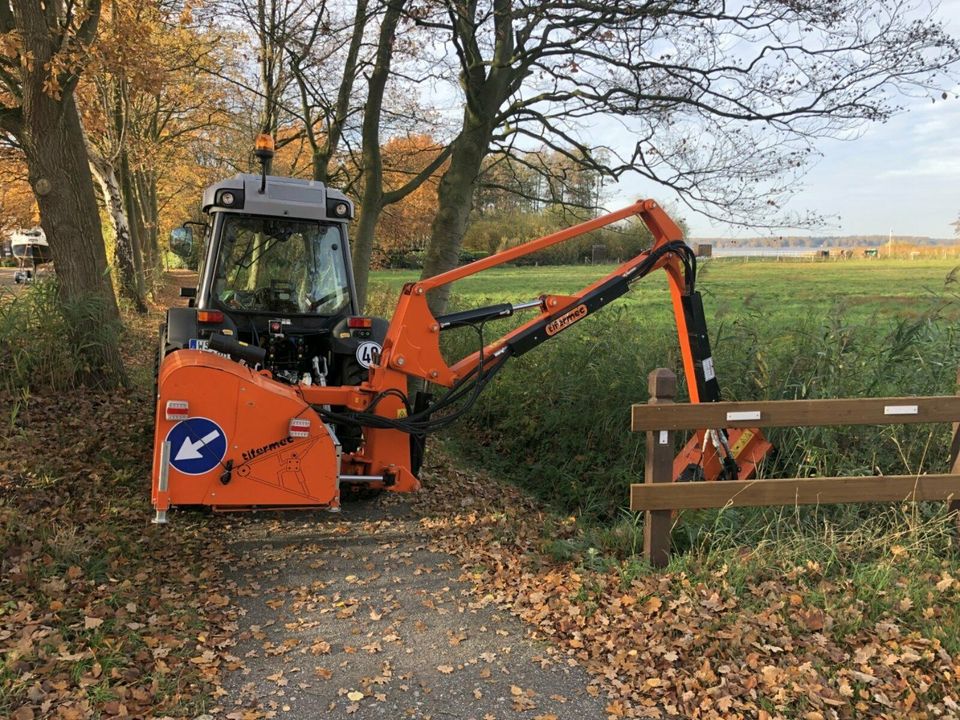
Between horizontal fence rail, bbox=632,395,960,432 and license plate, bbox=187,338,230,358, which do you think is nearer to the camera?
horizontal fence rail, bbox=632,395,960,432

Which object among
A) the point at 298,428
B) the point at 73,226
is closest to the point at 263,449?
the point at 298,428

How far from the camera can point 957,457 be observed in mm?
4855

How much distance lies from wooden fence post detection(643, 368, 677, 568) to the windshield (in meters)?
3.37

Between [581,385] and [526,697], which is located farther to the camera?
[581,385]

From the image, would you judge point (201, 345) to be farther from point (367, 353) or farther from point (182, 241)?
point (182, 241)

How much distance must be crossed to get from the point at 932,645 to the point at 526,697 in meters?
2.08

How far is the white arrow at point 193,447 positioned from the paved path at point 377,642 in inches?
33.1

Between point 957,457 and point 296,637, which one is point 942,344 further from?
point 296,637

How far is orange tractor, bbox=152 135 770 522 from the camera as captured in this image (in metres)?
4.80

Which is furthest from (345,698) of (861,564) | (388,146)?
(388,146)

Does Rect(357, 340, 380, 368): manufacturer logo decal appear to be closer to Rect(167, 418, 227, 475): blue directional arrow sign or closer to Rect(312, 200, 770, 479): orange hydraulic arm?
Rect(312, 200, 770, 479): orange hydraulic arm

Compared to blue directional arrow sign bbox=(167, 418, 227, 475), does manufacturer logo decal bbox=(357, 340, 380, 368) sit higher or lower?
higher

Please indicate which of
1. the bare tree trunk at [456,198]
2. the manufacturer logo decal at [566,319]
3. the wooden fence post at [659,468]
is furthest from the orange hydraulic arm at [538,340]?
the bare tree trunk at [456,198]

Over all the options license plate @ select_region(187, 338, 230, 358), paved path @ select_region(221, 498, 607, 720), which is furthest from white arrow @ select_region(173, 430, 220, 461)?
paved path @ select_region(221, 498, 607, 720)
